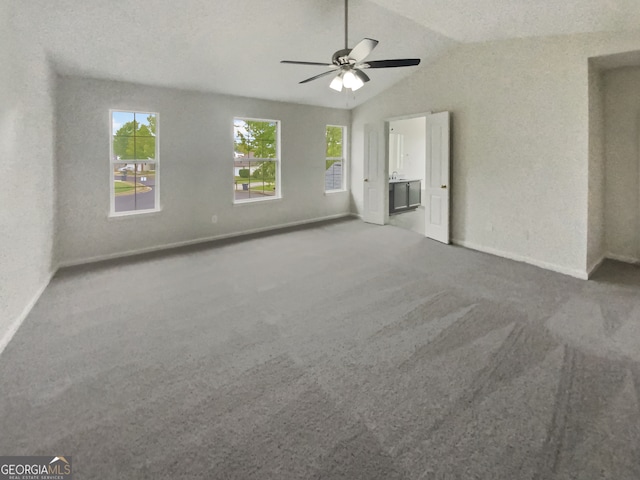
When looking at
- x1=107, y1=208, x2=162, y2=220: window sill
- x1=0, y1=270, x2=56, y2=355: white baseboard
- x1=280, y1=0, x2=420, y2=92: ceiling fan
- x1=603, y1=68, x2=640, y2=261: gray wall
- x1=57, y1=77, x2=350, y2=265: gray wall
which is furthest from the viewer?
x1=107, y1=208, x2=162, y2=220: window sill

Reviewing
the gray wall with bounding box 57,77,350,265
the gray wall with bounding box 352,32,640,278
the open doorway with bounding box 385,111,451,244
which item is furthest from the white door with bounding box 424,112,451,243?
the gray wall with bounding box 57,77,350,265

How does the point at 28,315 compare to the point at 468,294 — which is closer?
the point at 28,315

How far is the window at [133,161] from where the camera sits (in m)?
4.94

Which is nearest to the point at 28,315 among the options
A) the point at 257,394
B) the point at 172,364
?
the point at 172,364

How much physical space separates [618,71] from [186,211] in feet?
21.3

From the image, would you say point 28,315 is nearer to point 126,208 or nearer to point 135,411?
point 135,411

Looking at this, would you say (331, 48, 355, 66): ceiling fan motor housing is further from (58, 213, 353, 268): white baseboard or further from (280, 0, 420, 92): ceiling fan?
(58, 213, 353, 268): white baseboard

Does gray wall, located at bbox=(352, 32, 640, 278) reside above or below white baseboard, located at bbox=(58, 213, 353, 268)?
above

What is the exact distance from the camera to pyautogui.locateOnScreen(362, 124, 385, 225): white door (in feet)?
23.5

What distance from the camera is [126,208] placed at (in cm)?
527

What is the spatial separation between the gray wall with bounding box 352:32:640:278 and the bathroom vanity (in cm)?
316

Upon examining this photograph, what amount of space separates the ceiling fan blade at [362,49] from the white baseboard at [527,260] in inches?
131

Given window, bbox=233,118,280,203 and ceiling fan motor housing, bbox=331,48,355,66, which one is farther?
window, bbox=233,118,280,203

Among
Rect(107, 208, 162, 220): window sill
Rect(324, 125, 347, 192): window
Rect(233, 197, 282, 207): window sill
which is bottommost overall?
Rect(107, 208, 162, 220): window sill
